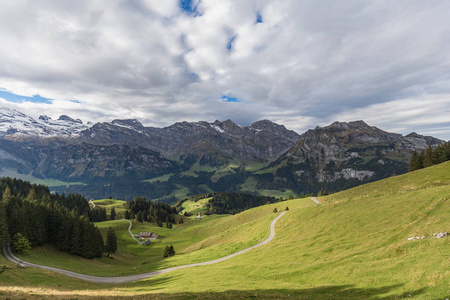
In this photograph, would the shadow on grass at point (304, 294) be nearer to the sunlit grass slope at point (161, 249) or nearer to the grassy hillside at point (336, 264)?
the grassy hillside at point (336, 264)

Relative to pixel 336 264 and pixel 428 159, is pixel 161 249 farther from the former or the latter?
pixel 428 159

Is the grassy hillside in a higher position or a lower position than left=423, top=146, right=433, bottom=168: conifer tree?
lower

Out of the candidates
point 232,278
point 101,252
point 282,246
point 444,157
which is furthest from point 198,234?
point 444,157

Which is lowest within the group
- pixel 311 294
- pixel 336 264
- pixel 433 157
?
pixel 336 264

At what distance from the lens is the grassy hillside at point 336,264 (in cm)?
2203

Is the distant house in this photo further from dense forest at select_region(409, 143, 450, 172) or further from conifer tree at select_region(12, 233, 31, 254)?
dense forest at select_region(409, 143, 450, 172)

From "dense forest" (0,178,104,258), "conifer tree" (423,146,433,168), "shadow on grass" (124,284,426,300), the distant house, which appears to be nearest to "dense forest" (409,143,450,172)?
"conifer tree" (423,146,433,168)

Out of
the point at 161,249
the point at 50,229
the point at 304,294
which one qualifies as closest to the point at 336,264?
the point at 304,294

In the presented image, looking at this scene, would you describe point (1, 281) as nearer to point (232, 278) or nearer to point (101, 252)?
point (232, 278)

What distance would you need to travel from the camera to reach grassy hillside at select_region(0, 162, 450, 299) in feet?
72.3

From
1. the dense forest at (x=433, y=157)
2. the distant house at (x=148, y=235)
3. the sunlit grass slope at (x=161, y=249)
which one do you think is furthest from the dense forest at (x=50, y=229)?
the dense forest at (x=433, y=157)

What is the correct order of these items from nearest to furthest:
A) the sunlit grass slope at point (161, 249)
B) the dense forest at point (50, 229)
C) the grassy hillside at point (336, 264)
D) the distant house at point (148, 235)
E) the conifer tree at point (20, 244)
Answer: the grassy hillside at point (336, 264), the conifer tree at point (20, 244), the sunlit grass slope at point (161, 249), the dense forest at point (50, 229), the distant house at point (148, 235)

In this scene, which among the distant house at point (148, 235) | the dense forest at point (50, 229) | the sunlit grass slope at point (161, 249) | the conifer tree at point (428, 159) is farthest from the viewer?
the distant house at point (148, 235)

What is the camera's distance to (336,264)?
3009 cm
